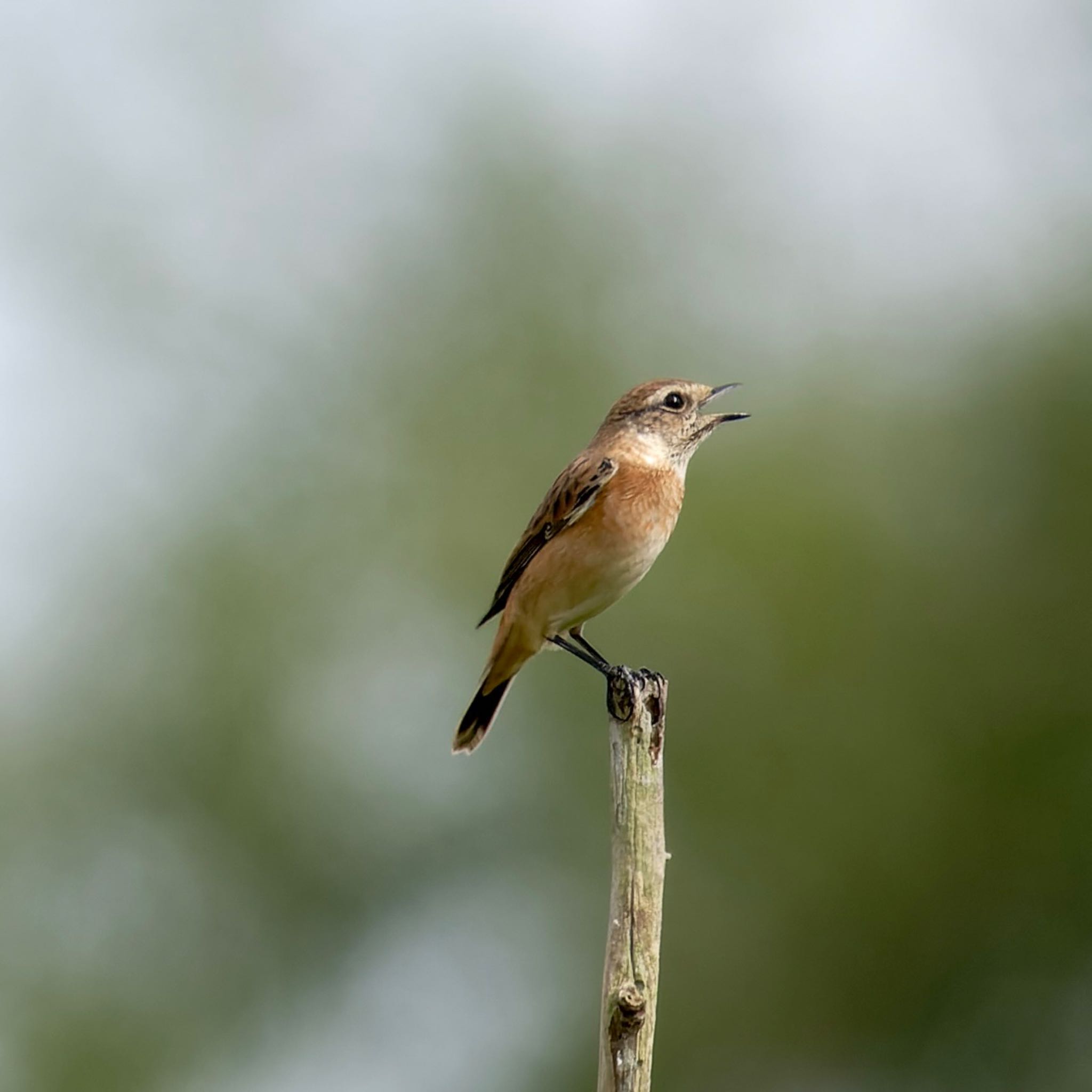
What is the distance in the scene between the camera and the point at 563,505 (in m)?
7.74

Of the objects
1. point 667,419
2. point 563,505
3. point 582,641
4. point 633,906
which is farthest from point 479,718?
point 633,906

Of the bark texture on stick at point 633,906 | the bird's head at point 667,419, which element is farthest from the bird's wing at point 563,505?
the bark texture on stick at point 633,906

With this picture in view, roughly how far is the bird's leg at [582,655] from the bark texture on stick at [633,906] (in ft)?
5.62

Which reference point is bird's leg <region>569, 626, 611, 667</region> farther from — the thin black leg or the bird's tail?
the bird's tail

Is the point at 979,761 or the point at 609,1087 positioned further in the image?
the point at 979,761

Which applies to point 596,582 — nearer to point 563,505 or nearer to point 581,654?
point 563,505

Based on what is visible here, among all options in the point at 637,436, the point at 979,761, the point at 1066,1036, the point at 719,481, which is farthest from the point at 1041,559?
the point at 637,436

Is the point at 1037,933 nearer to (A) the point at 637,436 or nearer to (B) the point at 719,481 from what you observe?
(B) the point at 719,481

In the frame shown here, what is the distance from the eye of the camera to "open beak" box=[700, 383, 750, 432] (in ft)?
26.0

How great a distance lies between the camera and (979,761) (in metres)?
19.2

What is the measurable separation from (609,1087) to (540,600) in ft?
10.3

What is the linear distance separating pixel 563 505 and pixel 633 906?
2955 millimetres

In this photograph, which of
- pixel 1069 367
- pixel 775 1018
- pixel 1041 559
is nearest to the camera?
pixel 775 1018

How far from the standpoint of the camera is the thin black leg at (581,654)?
301 inches
